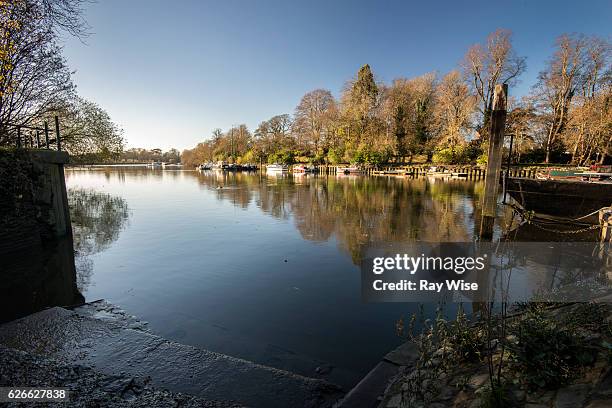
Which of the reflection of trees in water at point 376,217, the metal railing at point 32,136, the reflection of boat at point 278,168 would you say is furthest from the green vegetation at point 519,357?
the reflection of boat at point 278,168

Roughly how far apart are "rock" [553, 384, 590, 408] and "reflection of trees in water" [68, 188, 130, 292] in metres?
9.20

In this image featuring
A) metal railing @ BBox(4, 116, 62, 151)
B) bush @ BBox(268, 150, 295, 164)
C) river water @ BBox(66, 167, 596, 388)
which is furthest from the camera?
bush @ BBox(268, 150, 295, 164)

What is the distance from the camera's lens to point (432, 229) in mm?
13641

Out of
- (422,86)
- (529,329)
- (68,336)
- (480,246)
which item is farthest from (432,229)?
(422,86)

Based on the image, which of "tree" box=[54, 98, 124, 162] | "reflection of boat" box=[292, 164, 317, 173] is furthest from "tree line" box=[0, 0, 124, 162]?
"reflection of boat" box=[292, 164, 317, 173]

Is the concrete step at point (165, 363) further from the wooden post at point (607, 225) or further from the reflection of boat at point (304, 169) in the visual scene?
the reflection of boat at point (304, 169)

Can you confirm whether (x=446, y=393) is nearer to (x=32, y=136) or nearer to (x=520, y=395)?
(x=520, y=395)

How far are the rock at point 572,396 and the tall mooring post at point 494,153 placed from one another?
6.60 m

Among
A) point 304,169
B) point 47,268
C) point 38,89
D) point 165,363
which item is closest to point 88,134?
point 38,89

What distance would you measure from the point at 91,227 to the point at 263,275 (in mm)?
11220

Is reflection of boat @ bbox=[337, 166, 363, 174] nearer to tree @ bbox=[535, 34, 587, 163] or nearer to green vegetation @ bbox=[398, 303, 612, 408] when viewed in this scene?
tree @ bbox=[535, 34, 587, 163]

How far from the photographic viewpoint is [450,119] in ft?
152

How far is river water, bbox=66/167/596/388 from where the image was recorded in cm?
523

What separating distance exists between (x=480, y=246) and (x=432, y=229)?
189 inches
